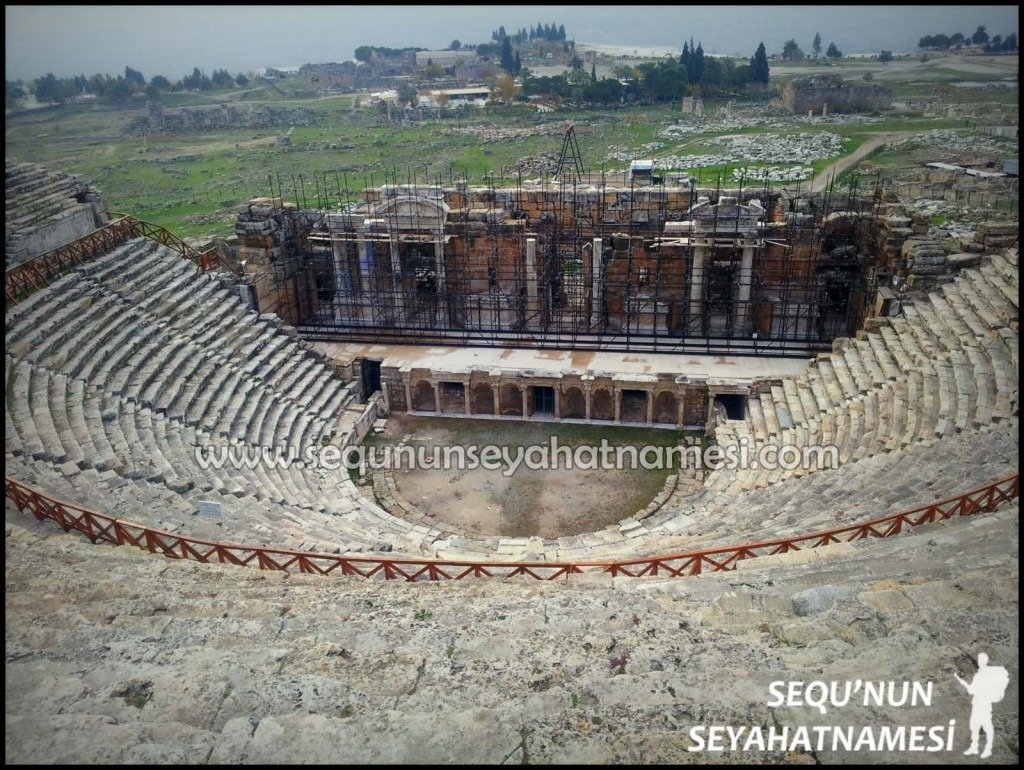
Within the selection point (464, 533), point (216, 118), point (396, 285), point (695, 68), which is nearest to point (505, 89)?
point (695, 68)

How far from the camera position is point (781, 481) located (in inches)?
707

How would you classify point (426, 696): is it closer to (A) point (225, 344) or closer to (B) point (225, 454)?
(B) point (225, 454)

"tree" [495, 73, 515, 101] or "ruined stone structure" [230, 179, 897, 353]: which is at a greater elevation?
"tree" [495, 73, 515, 101]

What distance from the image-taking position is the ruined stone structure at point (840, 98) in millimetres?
76500

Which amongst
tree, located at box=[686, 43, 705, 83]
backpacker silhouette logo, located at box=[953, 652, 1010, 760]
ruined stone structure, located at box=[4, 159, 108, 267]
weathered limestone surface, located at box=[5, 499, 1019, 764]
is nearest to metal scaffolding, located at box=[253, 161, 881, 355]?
ruined stone structure, located at box=[4, 159, 108, 267]

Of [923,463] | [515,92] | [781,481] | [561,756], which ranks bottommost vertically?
[781,481]

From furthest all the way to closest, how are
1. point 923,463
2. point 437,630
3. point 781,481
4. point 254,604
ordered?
point 781,481, point 923,463, point 254,604, point 437,630

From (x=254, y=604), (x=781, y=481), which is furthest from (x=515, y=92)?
(x=254, y=604)

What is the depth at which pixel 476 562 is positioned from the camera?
12484mm

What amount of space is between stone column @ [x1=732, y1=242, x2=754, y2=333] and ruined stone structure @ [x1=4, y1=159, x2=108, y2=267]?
830 inches

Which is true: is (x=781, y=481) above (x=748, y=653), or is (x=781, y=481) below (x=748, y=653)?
below

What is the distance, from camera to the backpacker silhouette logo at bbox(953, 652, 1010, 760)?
698cm

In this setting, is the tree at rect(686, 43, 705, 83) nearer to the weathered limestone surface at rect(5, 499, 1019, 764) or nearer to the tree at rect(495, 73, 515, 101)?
the tree at rect(495, 73, 515, 101)

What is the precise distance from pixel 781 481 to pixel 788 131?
193 ft
